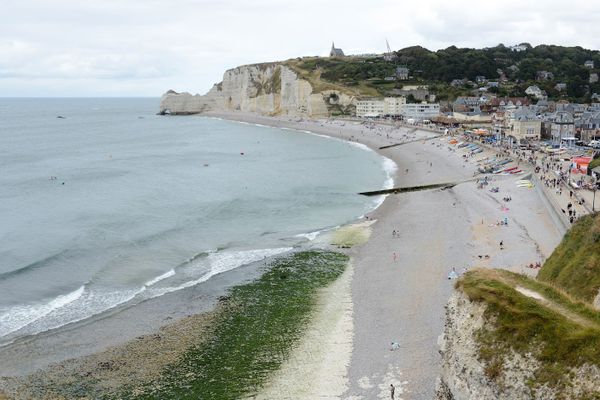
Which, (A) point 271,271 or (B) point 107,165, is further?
(B) point 107,165

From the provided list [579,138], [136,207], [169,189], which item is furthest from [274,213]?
[579,138]

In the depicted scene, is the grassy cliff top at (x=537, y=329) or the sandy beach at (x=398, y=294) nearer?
the grassy cliff top at (x=537, y=329)

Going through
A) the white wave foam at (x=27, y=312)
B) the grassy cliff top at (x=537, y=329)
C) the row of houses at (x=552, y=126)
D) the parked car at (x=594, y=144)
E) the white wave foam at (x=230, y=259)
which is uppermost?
the row of houses at (x=552, y=126)

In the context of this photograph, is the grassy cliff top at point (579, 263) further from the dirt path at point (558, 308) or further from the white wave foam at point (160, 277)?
the white wave foam at point (160, 277)

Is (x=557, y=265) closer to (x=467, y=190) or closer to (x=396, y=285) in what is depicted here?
Answer: (x=396, y=285)

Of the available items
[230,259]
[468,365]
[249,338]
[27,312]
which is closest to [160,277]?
[230,259]

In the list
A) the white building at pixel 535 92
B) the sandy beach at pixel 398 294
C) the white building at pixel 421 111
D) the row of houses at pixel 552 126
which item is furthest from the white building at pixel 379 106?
the sandy beach at pixel 398 294

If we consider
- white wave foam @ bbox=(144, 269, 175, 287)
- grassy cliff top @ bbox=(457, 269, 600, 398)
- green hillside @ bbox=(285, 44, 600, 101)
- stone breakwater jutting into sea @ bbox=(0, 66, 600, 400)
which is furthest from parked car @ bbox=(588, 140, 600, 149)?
grassy cliff top @ bbox=(457, 269, 600, 398)
